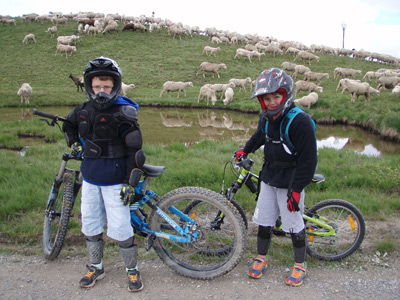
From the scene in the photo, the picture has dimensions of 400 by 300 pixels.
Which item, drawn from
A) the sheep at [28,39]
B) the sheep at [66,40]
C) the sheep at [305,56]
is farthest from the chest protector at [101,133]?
the sheep at [28,39]

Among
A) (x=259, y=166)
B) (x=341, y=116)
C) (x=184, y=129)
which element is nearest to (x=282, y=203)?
(x=259, y=166)

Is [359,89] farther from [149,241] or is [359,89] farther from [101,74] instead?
[101,74]

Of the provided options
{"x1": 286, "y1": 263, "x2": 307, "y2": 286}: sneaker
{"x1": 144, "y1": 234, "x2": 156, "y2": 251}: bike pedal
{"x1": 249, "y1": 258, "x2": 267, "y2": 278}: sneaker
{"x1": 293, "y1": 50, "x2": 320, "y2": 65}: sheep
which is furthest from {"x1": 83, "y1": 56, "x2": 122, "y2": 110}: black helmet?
{"x1": 293, "y1": 50, "x2": 320, "y2": 65}: sheep

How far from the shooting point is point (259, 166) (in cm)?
680

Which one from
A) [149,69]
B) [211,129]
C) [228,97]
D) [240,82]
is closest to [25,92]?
[211,129]

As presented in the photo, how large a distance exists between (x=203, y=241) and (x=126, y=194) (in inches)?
38.8

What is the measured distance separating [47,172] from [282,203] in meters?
4.80

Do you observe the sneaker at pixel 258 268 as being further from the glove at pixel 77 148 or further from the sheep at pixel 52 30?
the sheep at pixel 52 30

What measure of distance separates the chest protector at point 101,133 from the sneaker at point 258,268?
179cm

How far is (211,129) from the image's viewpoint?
1384cm

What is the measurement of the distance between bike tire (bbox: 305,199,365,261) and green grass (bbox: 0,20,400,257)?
461 millimetres

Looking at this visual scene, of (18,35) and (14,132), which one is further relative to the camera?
(18,35)

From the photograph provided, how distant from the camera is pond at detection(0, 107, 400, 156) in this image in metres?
11.5

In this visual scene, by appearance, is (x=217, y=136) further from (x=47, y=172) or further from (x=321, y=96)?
(x=321, y=96)
